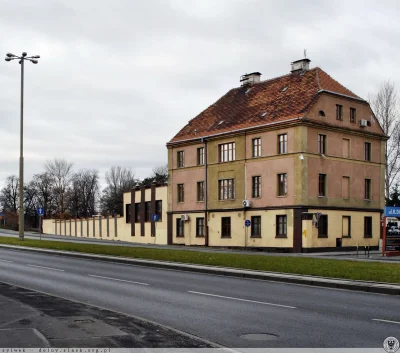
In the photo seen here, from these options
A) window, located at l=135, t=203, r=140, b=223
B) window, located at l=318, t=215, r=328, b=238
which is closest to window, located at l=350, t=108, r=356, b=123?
window, located at l=318, t=215, r=328, b=238

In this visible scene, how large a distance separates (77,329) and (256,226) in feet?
120

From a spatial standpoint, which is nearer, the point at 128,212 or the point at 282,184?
the point at 282,184

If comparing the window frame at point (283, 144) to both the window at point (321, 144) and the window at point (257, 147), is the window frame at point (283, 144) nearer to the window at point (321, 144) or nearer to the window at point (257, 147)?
the window at point (257, 147)

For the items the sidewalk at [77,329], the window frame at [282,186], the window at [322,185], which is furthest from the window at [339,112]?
the sidewalk at [77,329]

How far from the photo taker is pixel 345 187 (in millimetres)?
45594

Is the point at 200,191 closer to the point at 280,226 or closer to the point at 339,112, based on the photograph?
the point at 280,226

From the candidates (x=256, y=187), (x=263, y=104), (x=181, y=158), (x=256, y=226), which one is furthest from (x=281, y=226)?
(x=181, y=158)

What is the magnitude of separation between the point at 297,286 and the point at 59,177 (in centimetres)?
9666

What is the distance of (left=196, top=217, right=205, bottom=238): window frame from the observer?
164ft

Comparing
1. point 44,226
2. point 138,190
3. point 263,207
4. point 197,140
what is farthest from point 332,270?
point 44,226

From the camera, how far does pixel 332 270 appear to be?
21.3 m

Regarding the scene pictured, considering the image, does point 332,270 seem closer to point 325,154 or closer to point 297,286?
point 297,286

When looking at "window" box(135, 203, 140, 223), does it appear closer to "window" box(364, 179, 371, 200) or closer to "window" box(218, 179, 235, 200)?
"window" box(218, 179, 235, 200)

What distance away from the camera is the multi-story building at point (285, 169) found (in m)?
42.4
